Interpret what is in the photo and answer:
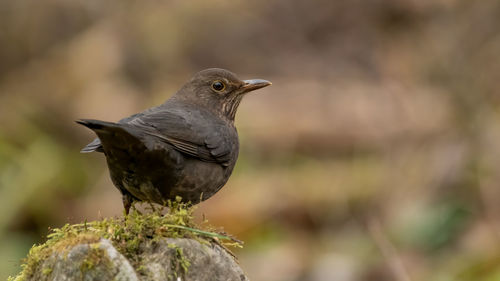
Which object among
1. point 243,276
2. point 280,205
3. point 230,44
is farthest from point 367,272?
point 230,44

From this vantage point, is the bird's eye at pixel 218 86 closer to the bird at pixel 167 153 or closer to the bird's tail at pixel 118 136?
the bird at pixel 167 153

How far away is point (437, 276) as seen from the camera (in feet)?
28.4

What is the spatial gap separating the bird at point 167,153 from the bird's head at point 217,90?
0.79 feet

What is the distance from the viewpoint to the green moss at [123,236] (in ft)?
10.3

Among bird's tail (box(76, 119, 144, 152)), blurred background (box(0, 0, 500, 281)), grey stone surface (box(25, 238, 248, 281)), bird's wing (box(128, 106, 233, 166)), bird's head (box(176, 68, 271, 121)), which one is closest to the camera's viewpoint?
grey stone surface (box(25, 238, 248, 281))

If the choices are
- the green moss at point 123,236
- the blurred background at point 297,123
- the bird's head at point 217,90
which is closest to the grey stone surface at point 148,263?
the green moss at point 123,236

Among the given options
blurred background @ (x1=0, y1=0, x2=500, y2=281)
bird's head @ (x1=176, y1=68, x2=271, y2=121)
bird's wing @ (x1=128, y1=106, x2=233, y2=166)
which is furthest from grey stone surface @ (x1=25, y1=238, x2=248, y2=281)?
blurred background @ (x1=0, y1=0, x2=500, y2=281)

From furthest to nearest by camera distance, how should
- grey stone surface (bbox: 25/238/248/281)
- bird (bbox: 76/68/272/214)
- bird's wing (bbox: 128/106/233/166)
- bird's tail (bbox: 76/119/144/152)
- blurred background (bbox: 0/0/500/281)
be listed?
blurred background (bbox: 0/0/500/281) → bird's wing (bbox: 128/106/233/166) → bird (bbox: 76/68/272/214) → bird's tail (bbox: 76/119/144/152) → grey stone surface (bbox: 25/238/248/281)

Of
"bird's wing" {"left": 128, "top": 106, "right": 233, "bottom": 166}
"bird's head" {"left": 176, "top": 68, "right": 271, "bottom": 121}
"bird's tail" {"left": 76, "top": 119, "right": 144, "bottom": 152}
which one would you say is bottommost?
"bird's tail" {"left": 76, "top": 119, "right": 144, "bottom": 152}

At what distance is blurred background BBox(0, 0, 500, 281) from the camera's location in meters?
9.86

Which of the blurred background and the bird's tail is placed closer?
the bird's tail

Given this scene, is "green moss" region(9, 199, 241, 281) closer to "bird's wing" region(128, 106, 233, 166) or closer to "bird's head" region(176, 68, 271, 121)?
"bird's wing" region(128, 106, 233, 166)

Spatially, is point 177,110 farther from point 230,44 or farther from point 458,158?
point 230,44

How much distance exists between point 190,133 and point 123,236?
162 cm
